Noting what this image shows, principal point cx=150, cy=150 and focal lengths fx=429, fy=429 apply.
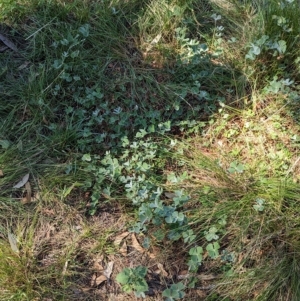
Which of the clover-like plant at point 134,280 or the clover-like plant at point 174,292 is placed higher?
the clover-like plant at point 174,292

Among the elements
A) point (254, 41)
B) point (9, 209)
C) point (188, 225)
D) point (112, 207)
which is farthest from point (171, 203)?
point (254, 41)

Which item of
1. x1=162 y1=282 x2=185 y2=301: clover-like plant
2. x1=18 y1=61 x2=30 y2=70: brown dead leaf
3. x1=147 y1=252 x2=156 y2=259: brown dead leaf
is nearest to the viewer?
x1=162 y1=282 x2=185 y2=301: clover-like plant

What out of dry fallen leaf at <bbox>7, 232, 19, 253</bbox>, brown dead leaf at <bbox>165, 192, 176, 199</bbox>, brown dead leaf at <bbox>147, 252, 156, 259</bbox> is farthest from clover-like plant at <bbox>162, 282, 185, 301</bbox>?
dry fallen leaf at <bbox>7, 232, 19, 253</bbox>

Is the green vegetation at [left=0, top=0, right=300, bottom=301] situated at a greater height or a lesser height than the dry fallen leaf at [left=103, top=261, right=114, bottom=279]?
greater

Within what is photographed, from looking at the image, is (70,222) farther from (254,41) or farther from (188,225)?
(254,41)

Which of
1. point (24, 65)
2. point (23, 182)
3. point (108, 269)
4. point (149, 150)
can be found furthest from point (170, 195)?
point (24, 65)

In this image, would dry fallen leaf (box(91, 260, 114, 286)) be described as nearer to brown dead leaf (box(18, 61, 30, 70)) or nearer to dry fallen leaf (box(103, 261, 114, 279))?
dry fallen leaf (box(103, 261, 114, 279))

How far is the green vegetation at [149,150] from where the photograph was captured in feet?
7.83

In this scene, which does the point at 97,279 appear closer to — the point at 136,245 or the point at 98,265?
the point at 98,265

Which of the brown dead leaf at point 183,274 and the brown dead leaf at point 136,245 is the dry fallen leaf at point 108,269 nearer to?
the brown dead leaf at point 136,245

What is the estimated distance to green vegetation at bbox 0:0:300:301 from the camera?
239 cm

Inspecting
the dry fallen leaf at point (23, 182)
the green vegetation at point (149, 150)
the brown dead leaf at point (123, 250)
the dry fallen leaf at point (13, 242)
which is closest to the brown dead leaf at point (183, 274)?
the green vegetation at point (149, 150)

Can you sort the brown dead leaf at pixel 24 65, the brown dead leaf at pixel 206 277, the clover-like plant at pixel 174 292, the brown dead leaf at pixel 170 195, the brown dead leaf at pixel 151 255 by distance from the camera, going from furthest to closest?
the brown dead leaf at pixel 24 65, the brown dead leaf at pixel 170 195, the brown dead leaf at pixel 151 255, the brown dead leaf at pixel 206 277, the clover-like plant at pixel 174 292

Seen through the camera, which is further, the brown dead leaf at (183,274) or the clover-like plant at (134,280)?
the brown dead leaf at (183,274)
